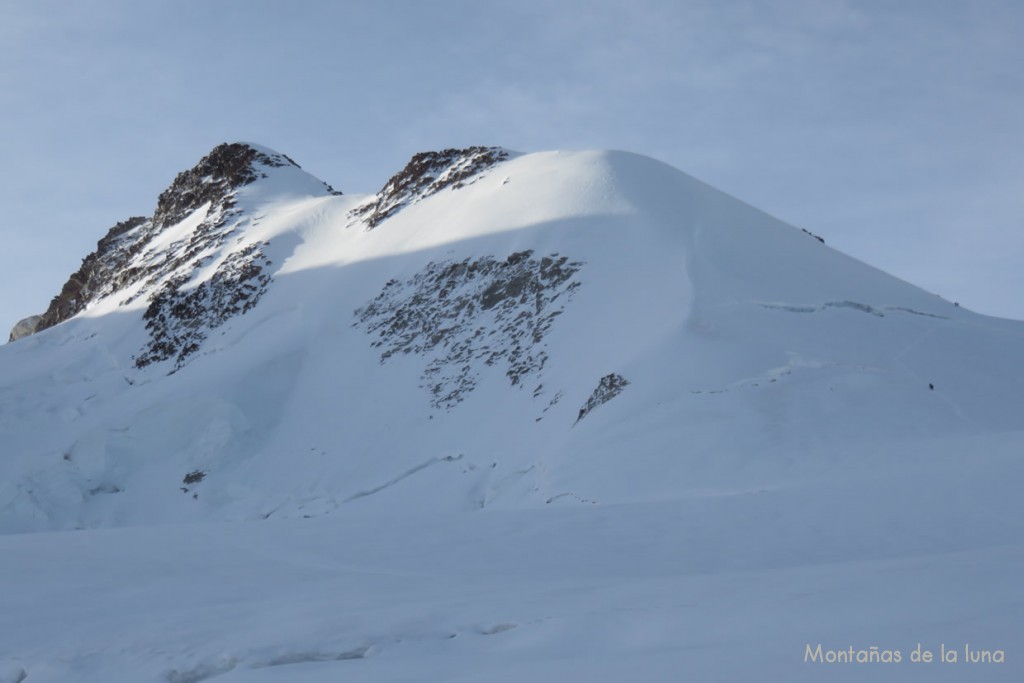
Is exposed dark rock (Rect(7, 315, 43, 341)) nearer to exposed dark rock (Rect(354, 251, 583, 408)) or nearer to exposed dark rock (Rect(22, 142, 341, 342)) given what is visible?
exposed dark rock (Rect(22, 142, 341, 342))

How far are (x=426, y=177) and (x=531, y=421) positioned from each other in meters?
23.8

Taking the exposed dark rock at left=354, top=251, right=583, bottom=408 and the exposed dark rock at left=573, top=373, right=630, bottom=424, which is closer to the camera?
the exposed dark rock at left=573, top=373, right=630, bottom=424

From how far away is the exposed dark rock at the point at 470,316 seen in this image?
94.8 feet

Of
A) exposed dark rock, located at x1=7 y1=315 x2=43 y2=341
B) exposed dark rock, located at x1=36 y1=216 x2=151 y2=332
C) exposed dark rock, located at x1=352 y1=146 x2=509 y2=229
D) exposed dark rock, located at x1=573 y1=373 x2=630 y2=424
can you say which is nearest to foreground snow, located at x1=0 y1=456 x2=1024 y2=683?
exposed dark rock, located at x1=573 y1=373 x2=630 y2=424

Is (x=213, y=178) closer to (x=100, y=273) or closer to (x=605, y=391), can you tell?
(x=100, y=273)

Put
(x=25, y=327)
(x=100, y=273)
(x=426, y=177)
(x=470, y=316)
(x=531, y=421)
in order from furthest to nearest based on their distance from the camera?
(x=25, y=327) → (x=100, y=273) → (x=426, y=177) → (x=470, y=316) → (x=531, y=421)

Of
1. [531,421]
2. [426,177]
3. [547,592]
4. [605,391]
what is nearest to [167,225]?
[426,177]

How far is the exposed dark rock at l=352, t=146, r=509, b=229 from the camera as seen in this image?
43500 mm

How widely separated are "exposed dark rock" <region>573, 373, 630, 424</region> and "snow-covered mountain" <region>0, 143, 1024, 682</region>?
13 cm

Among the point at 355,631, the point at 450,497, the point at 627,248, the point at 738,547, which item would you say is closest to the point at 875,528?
the point at 738,547

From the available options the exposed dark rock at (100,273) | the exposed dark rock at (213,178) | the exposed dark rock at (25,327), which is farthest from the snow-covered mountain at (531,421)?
the exposed dark rock at (25,327)

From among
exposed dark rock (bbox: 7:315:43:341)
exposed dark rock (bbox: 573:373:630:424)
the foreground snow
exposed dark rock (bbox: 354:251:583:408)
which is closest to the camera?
the foreground snow

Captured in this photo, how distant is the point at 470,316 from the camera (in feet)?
105

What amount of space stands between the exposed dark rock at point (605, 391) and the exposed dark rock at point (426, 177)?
21.9 meters
